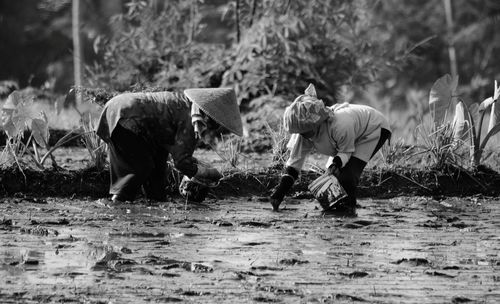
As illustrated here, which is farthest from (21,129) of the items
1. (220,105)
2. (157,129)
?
(220,105)

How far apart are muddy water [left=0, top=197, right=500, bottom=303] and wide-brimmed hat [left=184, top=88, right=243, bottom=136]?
0.64 meters

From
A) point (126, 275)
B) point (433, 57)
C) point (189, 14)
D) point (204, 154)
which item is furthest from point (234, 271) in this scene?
point (433, 57)

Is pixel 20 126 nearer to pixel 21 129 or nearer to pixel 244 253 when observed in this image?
pixel 21 129

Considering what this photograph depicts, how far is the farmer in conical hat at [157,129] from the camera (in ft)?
22.6

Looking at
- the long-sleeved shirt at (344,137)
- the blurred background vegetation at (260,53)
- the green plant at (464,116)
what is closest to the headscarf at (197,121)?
the long-sleeved shirt at (344,137)

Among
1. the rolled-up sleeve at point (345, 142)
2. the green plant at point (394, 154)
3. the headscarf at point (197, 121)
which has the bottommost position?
the green plant at point (394, 154)

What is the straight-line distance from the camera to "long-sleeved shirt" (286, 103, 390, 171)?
6.93m

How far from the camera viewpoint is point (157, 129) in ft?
23.2

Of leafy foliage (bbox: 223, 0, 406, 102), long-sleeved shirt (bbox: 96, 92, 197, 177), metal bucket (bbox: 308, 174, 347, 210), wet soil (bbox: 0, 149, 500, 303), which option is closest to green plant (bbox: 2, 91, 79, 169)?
wet soil (bbox: 0, 149, 500, 303)

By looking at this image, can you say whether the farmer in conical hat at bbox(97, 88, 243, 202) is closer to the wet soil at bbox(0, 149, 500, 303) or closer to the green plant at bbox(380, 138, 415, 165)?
the wet soil at bbox(0, 149, 500, 303)

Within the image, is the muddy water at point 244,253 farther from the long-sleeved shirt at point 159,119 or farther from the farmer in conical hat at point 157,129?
the long-sleeved shirt at point 159,119

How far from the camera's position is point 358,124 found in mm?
7125

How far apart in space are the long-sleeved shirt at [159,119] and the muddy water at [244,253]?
486 mm

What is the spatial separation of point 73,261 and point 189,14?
7.87 meters
